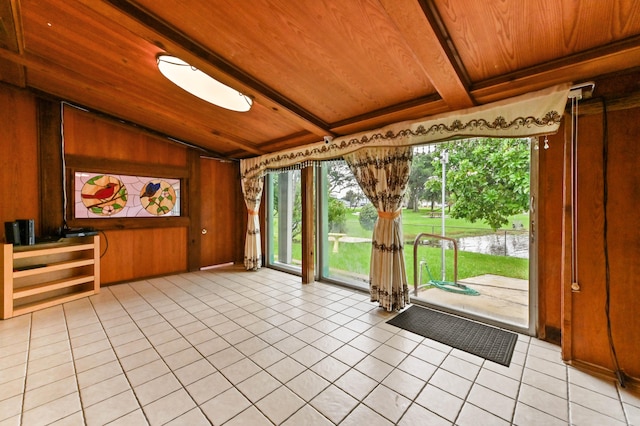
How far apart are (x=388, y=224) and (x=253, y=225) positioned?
2720 millimetres

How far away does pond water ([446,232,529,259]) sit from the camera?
2426 mm

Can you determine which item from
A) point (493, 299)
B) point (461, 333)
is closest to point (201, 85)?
point (461, 333)

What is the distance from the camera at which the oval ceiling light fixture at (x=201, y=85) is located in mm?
2223

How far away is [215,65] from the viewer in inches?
Result: 79.7

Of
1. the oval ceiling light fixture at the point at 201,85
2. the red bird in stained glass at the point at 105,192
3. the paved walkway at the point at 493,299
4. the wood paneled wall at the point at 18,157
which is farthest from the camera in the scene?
the red bird in stained glass at the point at 105,192

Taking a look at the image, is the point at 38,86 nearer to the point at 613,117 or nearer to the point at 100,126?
the point at 100,126

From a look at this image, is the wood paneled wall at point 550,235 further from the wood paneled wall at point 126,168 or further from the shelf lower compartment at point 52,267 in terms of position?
the shelf lower compartment at point 52,267

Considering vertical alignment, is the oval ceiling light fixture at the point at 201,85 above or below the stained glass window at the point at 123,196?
above

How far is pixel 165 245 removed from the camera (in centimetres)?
433

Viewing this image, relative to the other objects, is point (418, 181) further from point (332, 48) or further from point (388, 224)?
point (332, 48)

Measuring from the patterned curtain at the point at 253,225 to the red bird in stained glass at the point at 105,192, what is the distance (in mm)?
1950

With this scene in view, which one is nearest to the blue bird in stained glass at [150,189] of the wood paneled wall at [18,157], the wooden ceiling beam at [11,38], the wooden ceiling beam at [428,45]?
the wood paneled wall at [18,157]

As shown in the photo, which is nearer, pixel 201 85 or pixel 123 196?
pixel 201 85

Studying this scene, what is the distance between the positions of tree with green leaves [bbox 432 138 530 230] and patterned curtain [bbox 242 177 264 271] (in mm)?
3004
